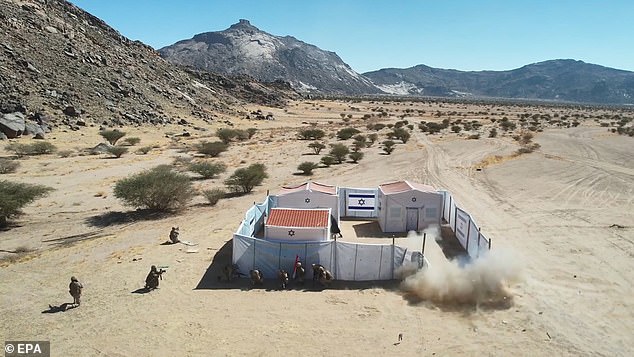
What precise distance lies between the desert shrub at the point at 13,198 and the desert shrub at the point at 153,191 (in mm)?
3703

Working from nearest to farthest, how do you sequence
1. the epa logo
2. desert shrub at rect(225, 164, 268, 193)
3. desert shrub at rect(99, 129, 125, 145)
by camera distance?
the epa logo < desert shrub at rect(225, 164, 268, 193) < desert shrub at rect(99, 129, 125, 145)

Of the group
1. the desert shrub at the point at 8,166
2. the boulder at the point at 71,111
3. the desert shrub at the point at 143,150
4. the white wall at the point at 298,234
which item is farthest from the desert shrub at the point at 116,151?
the white wall at the point at 298,234

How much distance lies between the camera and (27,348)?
11.4 metres

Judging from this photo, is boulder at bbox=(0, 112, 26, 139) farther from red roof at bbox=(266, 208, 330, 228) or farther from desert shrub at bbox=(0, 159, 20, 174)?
red roof at bbox=(266, 208, 330, 228)

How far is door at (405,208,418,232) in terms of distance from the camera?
837 inches

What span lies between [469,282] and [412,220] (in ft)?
22.8

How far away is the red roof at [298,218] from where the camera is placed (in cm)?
1733

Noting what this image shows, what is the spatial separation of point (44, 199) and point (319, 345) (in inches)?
806

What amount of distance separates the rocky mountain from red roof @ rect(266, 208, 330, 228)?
36.4 metres

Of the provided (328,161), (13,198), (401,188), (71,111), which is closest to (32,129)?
(71,111)

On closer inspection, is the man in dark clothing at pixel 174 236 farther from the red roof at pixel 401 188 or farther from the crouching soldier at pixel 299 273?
the red roof at pixel 401 188

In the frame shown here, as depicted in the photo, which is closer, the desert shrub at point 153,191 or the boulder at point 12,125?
the desert shrub at point 153,191

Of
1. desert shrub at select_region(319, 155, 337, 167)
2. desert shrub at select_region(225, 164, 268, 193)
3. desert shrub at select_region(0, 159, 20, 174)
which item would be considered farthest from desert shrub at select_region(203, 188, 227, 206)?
desert shrub at select_region(0, 159, 20, 174)

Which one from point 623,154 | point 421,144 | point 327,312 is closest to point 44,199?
point 327,312
